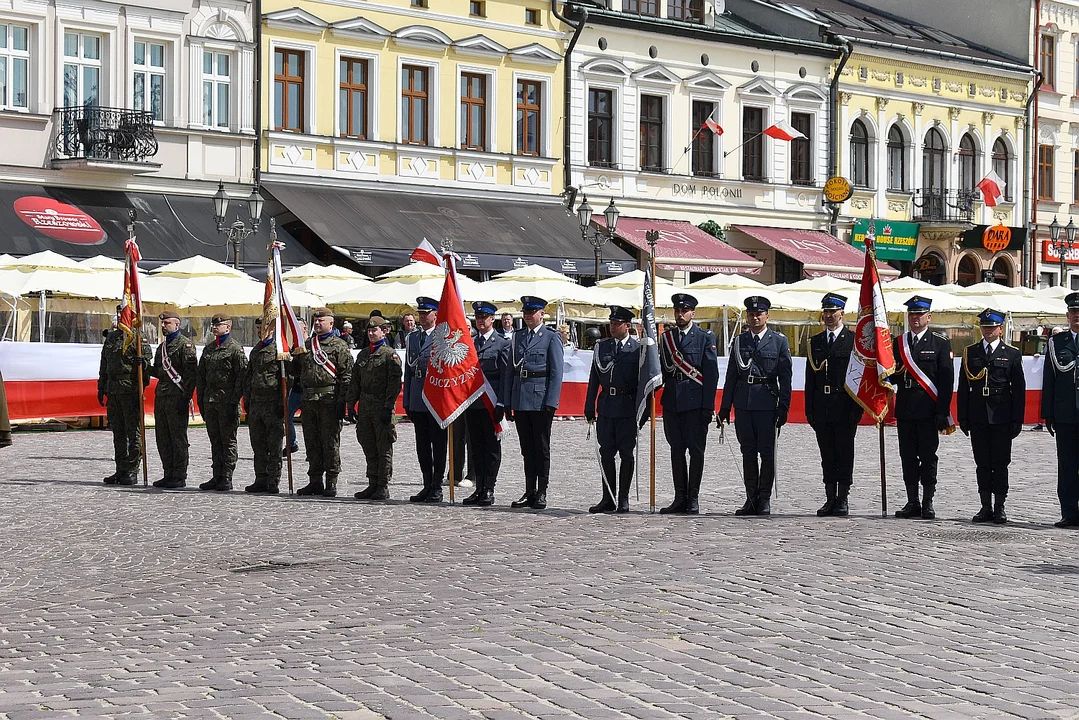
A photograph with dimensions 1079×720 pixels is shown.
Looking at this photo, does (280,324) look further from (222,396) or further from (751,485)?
(751,485)

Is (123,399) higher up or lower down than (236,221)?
lower down

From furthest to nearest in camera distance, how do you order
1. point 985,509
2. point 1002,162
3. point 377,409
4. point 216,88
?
point 1002,162
point 216,88
point 377,409
point 985,509

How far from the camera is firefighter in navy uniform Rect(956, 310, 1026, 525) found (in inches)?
567

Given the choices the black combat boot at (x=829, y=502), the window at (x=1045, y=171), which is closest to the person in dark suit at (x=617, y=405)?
the black combat boot at (x=829, y=502)

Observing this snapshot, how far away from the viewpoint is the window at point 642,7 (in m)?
42.0

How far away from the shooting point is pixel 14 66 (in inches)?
1288

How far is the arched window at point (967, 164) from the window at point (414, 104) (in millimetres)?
17247

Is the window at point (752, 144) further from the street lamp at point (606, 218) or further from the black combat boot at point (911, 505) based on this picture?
the black combat boot at point (911, 505)

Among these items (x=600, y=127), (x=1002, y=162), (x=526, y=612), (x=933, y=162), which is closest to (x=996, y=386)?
(x=526, y=612)

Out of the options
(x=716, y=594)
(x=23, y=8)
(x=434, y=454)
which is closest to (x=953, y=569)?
(x=716, y=594)

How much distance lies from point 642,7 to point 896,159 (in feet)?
29.8

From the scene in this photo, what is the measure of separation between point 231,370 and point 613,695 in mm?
10902

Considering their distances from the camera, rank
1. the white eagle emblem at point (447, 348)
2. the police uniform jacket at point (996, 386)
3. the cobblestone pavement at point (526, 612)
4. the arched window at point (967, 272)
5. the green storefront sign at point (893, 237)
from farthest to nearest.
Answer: the arched window at point (967, 272) → the green storefront sign at point (893, 237) → the white eagle emblem at point (447, 348) → the police uniform jacket at point (996, 386) → the cobblestone pavement at point (526, 612)

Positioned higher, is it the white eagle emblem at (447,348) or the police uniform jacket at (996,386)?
the white eagle emblem at (447,348)
